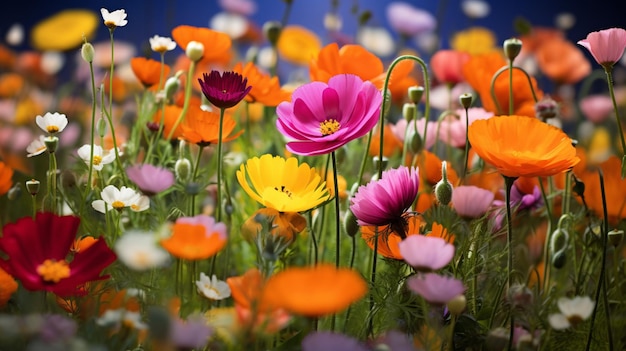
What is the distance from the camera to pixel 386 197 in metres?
0.43

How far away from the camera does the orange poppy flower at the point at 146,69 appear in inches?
24.0

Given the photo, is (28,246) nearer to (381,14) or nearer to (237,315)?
(237,315)

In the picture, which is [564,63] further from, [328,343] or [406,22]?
[328,343]

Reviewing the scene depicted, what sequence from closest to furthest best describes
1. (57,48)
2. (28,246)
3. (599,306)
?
1. (28,246)
2. (599,306)
3. (57,48)

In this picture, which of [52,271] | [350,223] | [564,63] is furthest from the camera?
[564,63]

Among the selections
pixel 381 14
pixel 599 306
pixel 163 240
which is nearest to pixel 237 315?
pixel 163 240

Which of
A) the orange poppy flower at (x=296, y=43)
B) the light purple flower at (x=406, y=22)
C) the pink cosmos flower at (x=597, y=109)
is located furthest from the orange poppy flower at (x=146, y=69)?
the pink cosmos flower at (x=597, y=109)

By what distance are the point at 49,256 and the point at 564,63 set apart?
86cm

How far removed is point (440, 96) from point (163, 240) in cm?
62

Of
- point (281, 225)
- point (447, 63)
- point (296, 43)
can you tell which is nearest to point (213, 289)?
point (281, 225)

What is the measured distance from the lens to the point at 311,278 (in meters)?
0.28

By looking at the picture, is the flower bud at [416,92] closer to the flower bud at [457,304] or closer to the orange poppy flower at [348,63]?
the orange poppy flower at [348,63]

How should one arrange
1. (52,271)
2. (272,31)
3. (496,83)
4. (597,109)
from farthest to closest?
(597,109), (272,31), (496,83), (52,271)

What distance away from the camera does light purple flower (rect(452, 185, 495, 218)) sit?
1.44 ft
